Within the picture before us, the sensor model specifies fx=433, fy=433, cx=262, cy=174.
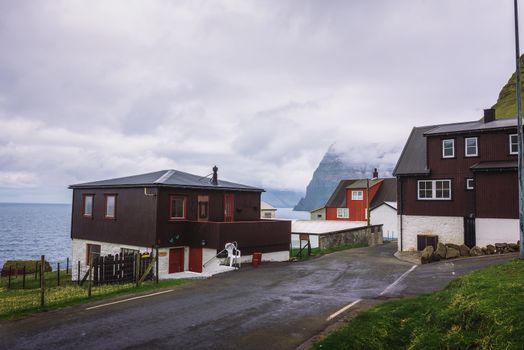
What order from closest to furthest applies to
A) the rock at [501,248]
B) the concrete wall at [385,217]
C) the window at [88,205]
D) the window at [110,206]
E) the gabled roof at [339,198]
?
1. the rock at [501,248]
2. the window at [110,206]
3. the window at [88,205]
4. the concrete wall at [385,217]
5. the gabled roof at [339,198]

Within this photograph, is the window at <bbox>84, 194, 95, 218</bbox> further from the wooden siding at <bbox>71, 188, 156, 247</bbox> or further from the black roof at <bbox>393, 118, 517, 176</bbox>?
the black roof at <bbox>393, 118, 517, 176</bbox>

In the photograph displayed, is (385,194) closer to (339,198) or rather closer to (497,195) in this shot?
(339,198)

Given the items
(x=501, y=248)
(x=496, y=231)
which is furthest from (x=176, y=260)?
(x=496, y=231)

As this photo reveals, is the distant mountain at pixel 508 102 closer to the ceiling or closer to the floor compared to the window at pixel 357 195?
closer to the ceiling

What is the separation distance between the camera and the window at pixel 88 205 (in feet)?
107

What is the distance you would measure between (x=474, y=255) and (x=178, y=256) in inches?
748

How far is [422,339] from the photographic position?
9656 mm

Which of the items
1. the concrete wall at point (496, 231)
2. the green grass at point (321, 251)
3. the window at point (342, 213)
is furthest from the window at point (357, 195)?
the concrete wall at point (496, 231)

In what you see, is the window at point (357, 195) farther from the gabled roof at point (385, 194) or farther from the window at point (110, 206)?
the window at point (110, 206)

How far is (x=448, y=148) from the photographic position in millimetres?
32812

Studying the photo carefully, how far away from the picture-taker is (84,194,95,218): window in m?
32.5

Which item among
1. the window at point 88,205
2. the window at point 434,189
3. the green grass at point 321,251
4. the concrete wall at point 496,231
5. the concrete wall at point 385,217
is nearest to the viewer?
the concrete wall at point 496,231

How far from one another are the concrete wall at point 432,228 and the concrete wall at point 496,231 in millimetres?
1966

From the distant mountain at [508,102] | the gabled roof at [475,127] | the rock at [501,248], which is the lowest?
the rock at [501,248]
